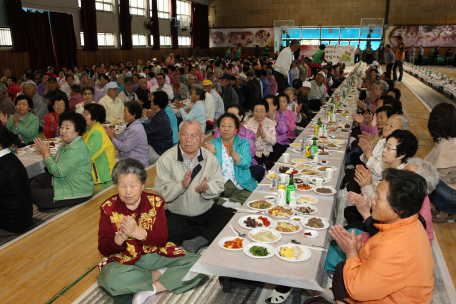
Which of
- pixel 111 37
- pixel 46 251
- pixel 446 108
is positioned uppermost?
pixel 111 37

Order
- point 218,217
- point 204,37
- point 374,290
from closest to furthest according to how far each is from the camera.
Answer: point 374,290 → point 218,217 → point 204,37

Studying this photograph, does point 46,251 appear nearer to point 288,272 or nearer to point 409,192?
point 288,272

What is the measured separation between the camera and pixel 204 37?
91.8 feet

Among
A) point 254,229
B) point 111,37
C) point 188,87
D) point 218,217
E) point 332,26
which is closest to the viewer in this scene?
point 254,229

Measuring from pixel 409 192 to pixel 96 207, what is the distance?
3.67 metres

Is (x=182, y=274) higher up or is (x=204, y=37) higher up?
(x=204, y=37)

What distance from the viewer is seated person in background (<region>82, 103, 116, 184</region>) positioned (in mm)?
4648

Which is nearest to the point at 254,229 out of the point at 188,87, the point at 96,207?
the point at 96,207

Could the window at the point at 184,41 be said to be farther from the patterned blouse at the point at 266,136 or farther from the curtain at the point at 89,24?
the patterned blouse at the point at 266,136

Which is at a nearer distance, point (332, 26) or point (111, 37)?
point (111, 37)

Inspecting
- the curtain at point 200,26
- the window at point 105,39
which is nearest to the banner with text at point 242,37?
the curtain at point 200,26

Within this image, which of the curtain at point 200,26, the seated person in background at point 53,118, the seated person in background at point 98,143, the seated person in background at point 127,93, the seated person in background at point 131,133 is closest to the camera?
the seated person in background at point 98,143

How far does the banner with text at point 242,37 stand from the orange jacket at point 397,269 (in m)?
27.5

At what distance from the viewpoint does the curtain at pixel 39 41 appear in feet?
44.8
